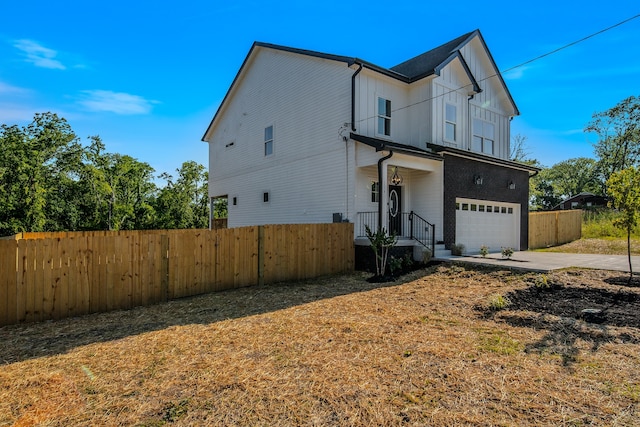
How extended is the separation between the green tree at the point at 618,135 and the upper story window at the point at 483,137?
102 ft

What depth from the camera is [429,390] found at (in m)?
3.27

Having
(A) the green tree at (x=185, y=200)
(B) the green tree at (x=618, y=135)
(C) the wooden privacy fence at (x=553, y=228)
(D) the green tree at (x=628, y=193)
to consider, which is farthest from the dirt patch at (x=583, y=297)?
(B) the green tree at (x=618, y=135)

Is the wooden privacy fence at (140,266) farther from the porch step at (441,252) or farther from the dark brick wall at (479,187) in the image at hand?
the dark brick wall at (479,187)

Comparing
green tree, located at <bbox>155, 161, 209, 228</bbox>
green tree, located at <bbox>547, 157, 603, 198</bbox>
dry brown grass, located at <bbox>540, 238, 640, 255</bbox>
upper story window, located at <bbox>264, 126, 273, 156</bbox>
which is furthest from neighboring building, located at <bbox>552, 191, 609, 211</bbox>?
green tree, located at <bbox>155, 161, 209, 228</bbox>

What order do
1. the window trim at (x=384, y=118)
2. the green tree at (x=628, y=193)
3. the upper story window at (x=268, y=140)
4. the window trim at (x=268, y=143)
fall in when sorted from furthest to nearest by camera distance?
the upper story window at (x=268, y=140), the window trim at (x=268, y=143), the window trim at (x=384, y=118), the green tree at (x=628, y=193)

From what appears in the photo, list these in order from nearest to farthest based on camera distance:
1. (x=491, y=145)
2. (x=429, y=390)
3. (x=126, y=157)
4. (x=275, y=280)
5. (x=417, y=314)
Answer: (x=429, y=390)
(x=417, y=314)
(x=275, y=280)
(x=491, y=145)
(x=126, y=157)

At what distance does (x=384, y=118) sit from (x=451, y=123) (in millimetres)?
2925

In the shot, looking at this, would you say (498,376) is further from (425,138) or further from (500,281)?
(425,138)

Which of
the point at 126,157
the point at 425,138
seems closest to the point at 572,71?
the point at 425,138

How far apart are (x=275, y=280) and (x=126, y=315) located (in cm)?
386

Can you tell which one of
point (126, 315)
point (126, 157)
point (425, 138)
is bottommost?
point (126, 315)

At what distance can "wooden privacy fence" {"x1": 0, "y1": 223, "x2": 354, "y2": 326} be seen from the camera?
229 inches

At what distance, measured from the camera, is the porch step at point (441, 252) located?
11592 mm

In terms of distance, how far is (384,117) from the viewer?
13.0 meters
